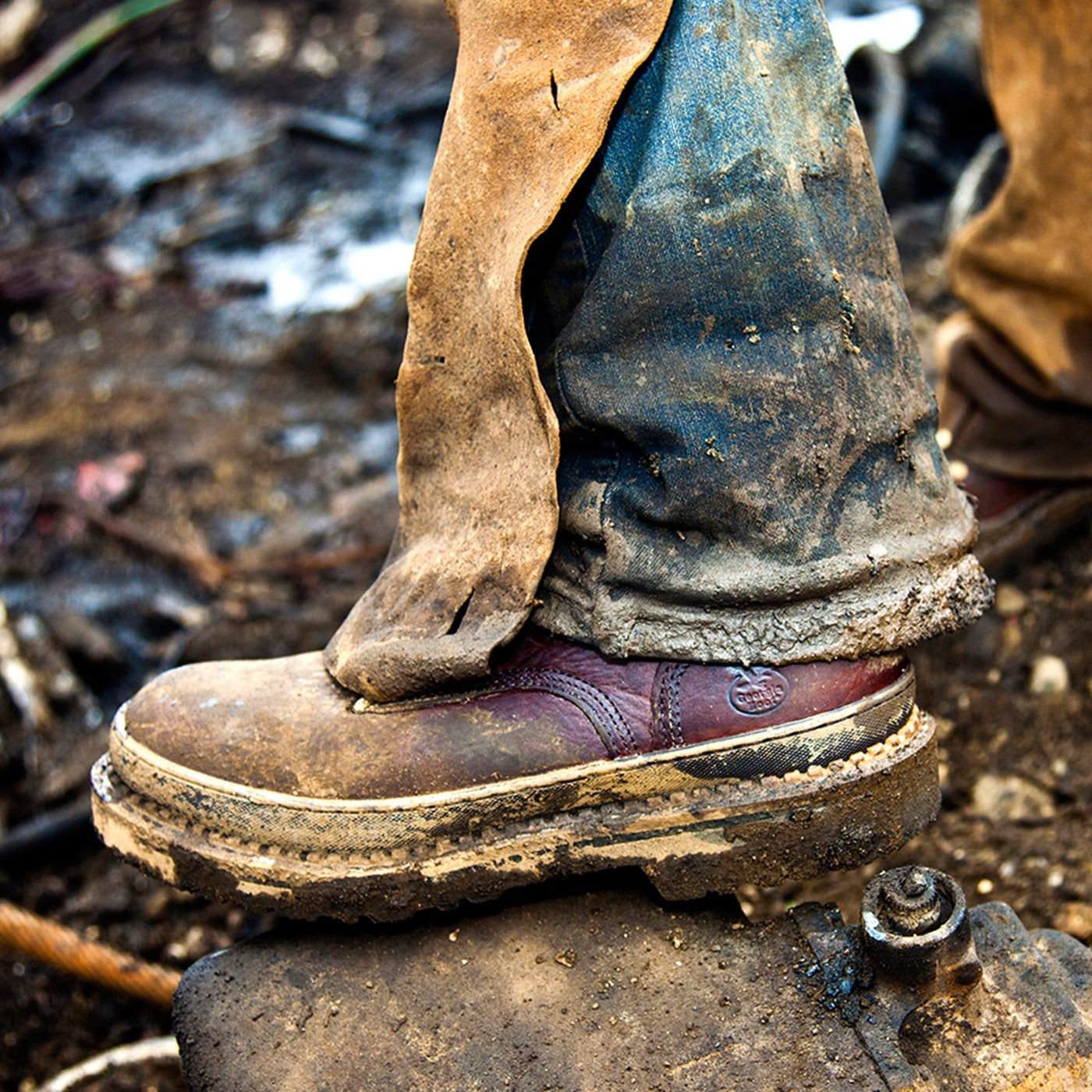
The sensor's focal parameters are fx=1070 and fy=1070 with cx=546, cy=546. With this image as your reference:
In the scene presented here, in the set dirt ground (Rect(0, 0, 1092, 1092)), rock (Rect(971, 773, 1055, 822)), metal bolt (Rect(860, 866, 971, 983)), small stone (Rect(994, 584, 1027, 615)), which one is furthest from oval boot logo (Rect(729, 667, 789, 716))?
small stone (Rect(994, 584, 1027, 615))

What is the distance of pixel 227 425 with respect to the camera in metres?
3.49

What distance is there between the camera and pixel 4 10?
5859 millimetres

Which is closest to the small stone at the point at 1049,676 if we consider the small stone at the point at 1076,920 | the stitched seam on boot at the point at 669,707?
the small stone at the point at 1076,920

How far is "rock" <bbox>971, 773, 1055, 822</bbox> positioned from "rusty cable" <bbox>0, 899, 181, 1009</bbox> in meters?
1.35

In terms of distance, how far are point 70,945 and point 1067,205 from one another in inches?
83.3

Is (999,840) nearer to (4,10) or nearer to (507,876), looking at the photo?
(507,876)

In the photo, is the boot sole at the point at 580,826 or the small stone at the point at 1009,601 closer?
the boot sole at the point at 580,826

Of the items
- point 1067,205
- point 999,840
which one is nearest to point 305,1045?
point 999,840

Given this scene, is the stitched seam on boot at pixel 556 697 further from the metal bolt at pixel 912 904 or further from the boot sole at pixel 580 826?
the metal bolt at pixel 912 904

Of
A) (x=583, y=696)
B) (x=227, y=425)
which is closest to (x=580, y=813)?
(x=583, y=696)

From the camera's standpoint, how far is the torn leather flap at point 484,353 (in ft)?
3.82

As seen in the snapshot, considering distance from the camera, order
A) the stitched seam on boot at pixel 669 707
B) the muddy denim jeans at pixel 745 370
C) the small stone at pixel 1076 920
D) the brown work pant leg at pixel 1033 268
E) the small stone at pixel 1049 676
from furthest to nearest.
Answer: the small stone at pixel 1049 676 → the brown work pant leg at pixel 1033 268 → the small stone at pixel 1076 920 → the stitched seam on boot at pixel 669 707 → the muddy denim jeans at pixel 745 370

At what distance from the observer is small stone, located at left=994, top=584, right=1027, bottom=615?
2.12 metres

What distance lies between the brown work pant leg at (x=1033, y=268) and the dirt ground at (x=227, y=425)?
29 centimetres
